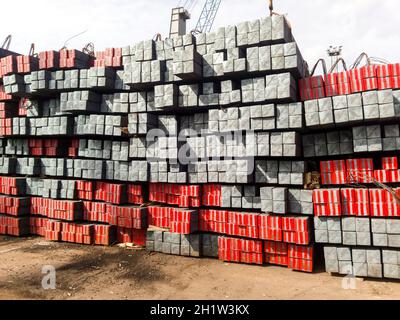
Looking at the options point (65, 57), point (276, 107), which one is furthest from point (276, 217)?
point (65, 57)

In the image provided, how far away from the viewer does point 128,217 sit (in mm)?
18750

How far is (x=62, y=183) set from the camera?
21.2m

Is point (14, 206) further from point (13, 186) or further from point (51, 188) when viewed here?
point (51, 188)

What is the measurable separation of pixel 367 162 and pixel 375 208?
2.30 metres

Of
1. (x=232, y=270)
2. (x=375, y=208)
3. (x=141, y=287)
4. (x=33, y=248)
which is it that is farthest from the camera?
(x=33, y=248)

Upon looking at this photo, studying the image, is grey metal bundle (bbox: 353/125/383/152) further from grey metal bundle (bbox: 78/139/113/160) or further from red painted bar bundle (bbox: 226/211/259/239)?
grey metal bundle (bbox: 78/139/113/160)

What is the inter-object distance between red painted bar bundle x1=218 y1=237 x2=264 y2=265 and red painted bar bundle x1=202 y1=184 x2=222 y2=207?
210 centimetres

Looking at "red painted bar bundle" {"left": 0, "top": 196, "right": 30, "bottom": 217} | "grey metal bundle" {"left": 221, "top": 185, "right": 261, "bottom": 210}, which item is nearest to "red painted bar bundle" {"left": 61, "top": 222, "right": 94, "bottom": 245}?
"red painted bar bundle" {"left": 0, "top": 196, "right": 30, "bottom": 217}

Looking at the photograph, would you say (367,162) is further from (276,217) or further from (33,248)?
(33,248)

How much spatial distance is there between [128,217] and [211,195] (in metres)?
5.65

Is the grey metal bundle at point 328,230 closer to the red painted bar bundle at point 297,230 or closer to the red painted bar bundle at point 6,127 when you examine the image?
the red painted bar bundle at point 297,230

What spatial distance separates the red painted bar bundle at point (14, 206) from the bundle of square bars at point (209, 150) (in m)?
0.10

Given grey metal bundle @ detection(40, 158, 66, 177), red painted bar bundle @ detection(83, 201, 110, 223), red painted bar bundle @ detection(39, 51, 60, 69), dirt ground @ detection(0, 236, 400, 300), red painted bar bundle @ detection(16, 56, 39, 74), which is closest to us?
dirt ground @ detection(0, 236, 400, 300)

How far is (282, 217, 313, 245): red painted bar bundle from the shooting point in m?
14.7
